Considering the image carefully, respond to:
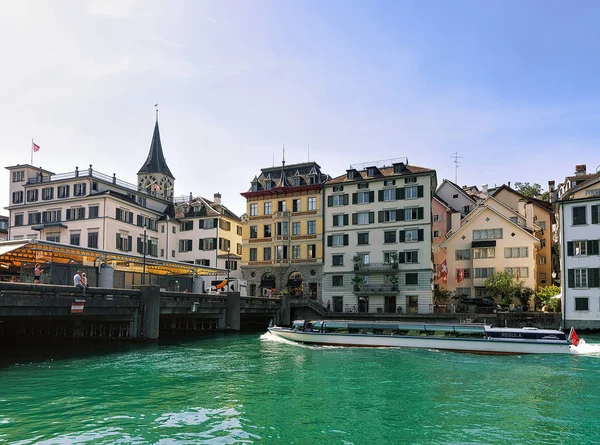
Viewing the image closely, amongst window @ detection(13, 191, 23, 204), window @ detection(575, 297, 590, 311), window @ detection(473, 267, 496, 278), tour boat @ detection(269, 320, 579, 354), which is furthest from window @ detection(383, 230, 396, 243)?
window @ detection(13, 191, 23, 204)

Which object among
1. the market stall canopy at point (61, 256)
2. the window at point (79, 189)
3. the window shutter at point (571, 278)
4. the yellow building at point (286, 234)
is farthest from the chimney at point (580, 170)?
the window at point (79, 189)

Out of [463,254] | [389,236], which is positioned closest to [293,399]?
[389,236]

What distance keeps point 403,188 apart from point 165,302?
3389 cm

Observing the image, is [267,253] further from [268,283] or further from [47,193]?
[47,193]

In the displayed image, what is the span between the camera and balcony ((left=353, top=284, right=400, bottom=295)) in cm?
6259

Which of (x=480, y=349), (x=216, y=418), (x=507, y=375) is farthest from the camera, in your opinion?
(x=480, y=349)

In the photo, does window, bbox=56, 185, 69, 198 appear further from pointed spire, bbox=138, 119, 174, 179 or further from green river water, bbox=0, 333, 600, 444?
green river water, bbox=0, 333, 600, 444

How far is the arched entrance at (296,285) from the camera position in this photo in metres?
67.6

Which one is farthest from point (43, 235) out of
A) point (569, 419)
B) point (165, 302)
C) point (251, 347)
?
point (569, 419)

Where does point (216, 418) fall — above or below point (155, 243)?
below

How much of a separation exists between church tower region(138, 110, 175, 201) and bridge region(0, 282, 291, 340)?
55296 mm

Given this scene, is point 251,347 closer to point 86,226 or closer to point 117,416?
point 117,416

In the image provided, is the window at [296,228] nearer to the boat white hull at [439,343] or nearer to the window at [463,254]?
the window at [463,254]

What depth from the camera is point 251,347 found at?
3716 cm
